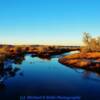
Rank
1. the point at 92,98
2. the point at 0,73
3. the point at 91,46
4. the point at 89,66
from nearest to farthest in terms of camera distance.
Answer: the point at 92,98, the point at 0,73, the point at 89,66, the point at 91,46

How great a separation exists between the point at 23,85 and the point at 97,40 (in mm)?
89717

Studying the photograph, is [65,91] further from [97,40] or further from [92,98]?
[97,40]

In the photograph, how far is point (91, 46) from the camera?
116 m

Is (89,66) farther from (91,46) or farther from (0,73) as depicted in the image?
(91,46)

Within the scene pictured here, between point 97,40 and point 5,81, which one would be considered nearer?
point 5,81

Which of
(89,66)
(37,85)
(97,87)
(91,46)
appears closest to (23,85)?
(37,85)

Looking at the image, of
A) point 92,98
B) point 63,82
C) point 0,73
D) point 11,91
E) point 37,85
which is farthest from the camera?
point 0,73

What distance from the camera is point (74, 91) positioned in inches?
1273

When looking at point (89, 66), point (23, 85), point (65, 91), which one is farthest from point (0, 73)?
point (89, 66)

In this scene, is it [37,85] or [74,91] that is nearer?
[74,91]

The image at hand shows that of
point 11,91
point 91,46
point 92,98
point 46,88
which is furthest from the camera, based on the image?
point 91,46

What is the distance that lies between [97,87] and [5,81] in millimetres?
17136

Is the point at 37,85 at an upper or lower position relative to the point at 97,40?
lower

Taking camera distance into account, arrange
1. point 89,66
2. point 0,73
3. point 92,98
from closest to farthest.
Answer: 1. point 92,98
2. point 0,73
3. point 89,66
